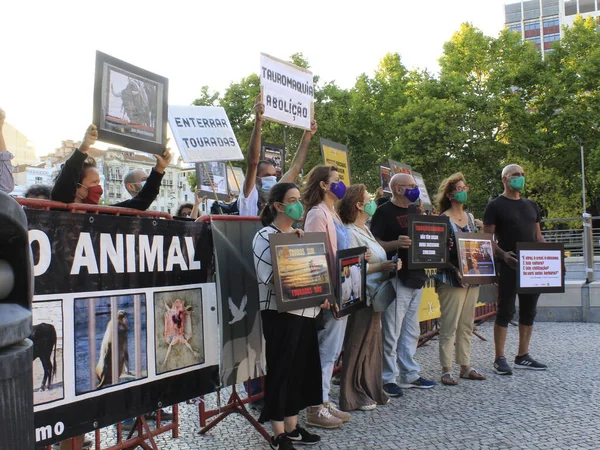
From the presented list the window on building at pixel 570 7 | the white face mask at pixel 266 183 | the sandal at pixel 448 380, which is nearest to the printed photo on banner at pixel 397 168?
the white face mask at pixel 266 183

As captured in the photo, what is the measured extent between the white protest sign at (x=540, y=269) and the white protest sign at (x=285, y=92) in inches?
115

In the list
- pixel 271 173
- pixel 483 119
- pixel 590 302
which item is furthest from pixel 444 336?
pixel 483 119

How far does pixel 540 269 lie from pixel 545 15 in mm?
134773

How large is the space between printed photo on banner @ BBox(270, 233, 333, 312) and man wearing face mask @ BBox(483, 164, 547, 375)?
10.00 ft

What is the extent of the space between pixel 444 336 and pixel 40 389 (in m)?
4.57

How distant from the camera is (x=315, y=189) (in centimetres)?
551

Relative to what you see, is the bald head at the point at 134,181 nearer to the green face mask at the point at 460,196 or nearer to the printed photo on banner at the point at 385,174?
the green face mask at the point at 460,196

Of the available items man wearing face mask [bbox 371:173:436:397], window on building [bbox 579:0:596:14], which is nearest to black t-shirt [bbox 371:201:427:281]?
man wearing face mask [bbox 371:173:436:397]

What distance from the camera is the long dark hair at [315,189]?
549 centimetres

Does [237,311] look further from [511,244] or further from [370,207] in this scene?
[511,244]

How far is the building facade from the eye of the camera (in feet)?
399

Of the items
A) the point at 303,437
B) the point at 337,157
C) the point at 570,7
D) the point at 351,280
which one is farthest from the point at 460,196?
the point at 570,7

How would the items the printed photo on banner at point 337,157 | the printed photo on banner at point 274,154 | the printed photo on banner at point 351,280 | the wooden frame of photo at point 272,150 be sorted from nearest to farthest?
the printed photo on banner at point 351,280 → the printed photo on banner at point 337,157 → the wooden frame of photo at point 272,150 → the printed photo on banner at point 274,154

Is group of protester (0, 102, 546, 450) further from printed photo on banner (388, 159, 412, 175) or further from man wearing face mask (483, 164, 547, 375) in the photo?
printed photo on banner (388, 159, 412, 175)
